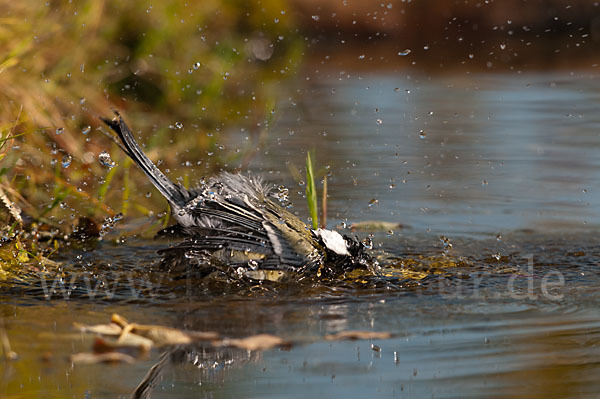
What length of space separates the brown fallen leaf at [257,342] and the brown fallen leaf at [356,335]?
15cm

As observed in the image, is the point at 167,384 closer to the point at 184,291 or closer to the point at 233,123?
the point at 184,291

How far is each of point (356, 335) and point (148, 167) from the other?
3.71 ft

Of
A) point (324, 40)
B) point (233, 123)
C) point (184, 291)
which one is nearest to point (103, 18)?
point (233, 123)

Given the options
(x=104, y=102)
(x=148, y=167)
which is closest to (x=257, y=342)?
(x=148, y=167)

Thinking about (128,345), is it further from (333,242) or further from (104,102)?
(104,102)

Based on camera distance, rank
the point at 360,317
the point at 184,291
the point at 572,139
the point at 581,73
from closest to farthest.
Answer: the point at 360,317, the point at 184,291, the point at 572,139, the point at 581,73

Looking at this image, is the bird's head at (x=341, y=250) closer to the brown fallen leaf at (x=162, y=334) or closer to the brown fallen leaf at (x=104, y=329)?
the brown fallen leaf at (x=162, y=334)

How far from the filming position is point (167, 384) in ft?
8.30

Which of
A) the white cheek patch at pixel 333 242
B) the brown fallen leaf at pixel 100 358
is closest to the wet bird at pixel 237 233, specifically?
the white cheek patch at pixel 333 242

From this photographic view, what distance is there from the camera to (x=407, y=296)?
11.4 ft

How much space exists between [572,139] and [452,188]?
5.92ft

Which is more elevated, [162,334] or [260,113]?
[260,113]

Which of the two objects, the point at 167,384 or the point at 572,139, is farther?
the point at 572,139

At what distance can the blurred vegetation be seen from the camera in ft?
15.4
